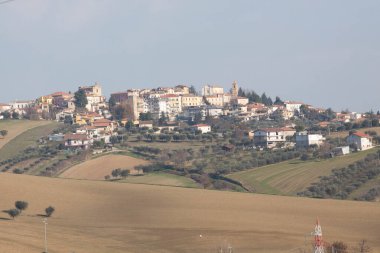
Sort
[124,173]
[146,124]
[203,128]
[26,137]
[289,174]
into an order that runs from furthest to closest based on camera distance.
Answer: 1. [146,124]
2. [203,128]
3. [26,137]
4. [124,173]
5. [289,174]

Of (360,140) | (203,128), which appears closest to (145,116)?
(203,128)

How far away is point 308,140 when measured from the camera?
125m

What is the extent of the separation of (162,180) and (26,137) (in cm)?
4964

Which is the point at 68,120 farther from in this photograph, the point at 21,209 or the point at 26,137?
the point at 21,209

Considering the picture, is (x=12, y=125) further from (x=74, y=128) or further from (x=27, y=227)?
(x=27, y=227)

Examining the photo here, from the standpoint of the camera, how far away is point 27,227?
214 feet

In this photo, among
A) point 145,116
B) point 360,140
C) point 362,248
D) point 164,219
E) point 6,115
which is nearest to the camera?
point 362,248

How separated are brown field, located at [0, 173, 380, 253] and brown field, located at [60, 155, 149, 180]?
19757 mm

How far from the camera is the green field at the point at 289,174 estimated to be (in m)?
92.6

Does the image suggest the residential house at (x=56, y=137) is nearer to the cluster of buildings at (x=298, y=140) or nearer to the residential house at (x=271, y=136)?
the cluster of buildings at (x=298, y=140)

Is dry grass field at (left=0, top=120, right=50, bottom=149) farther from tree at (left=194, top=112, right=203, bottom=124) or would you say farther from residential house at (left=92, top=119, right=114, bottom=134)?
tree at (left=194, top=112, right=203, bottom=124)

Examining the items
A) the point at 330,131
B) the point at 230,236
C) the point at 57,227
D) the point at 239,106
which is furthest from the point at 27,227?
the point at 239,106

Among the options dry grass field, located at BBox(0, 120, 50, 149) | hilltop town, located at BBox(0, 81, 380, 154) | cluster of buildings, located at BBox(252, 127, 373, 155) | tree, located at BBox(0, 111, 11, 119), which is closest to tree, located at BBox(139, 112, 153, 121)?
hilltop town, located at BBox(0, 81, 380, 154)

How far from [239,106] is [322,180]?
99.8m
